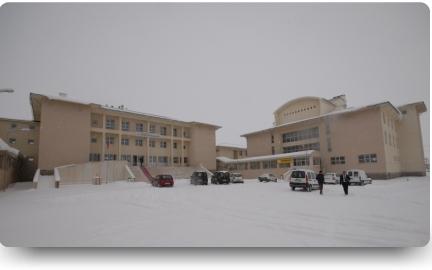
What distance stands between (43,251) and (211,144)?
1654 inches

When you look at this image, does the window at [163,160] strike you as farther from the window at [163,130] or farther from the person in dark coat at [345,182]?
the person in dark coat at [345,182]

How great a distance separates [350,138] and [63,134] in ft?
116

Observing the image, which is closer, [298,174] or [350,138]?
[298,174]

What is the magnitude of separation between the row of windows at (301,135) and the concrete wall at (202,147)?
13.1m

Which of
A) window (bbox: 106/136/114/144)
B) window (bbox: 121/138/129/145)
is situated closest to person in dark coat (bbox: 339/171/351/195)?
window (bbox: 121/138/129/145)

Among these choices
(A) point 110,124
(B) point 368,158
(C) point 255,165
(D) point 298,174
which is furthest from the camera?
(C) point 255,165

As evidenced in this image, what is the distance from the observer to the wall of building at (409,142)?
30.7 meters

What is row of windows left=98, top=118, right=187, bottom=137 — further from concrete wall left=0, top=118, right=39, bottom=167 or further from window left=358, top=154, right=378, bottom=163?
window left=358, top=154, right=378, bottom=163

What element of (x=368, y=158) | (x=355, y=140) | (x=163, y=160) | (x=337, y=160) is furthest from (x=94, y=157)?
(x=368, y=158)

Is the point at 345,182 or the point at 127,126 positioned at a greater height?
the point at 127,126

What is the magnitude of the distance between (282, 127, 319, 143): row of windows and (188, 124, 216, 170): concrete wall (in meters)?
13.1

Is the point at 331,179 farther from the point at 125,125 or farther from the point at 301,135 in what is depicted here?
the point at 125,125

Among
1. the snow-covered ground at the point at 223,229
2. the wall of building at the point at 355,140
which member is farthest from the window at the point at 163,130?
the snow-covered ground at the point at 223,229

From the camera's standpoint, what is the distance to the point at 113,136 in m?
37.1
